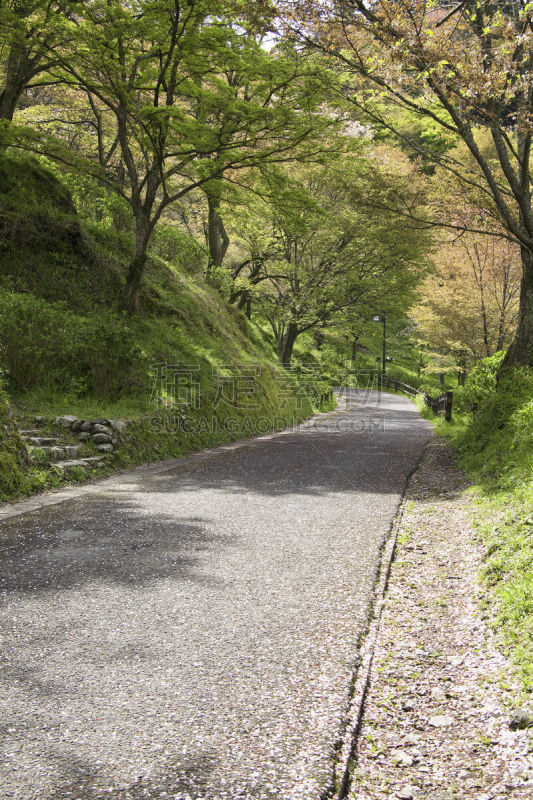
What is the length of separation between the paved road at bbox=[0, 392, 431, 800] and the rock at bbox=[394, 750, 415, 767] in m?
0.27

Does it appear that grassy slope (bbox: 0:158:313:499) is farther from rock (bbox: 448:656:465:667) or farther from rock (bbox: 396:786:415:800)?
rock (bbox: 396:786:415:800)

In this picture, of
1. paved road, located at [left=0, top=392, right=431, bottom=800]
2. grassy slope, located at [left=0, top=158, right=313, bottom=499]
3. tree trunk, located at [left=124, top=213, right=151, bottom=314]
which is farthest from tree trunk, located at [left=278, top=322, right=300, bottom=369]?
paved road, located at [left=0, top=392, right=431, bottom=800]

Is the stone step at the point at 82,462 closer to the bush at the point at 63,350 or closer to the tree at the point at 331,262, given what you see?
the bush at the point at 63,350

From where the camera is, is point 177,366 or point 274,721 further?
point 177,366

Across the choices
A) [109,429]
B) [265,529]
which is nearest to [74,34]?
[109,429]

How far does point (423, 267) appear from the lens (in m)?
21.5

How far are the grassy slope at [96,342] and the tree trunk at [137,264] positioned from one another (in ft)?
1.02

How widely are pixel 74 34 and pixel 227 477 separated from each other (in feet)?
26.3

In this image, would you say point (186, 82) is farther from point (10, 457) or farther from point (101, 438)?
point (10, 457)

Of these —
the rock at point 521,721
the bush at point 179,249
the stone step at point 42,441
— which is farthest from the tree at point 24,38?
the rock at point 521,721

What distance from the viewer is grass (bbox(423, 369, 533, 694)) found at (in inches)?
134

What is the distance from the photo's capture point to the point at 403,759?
246 cm

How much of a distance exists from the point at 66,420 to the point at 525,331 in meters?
7.09

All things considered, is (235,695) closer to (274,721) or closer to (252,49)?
(274,721)
